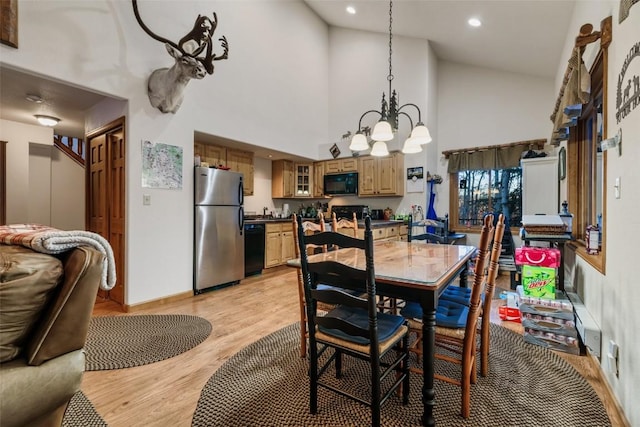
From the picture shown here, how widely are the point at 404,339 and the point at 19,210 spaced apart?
6.01m

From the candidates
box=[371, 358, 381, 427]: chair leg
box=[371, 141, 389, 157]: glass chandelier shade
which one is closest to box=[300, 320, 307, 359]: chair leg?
box=[371, 358, 381, 427]: chair leg

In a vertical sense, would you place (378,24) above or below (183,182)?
above

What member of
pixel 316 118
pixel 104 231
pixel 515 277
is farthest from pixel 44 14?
pixel 515 277

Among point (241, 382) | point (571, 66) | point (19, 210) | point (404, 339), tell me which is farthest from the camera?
point (19, 210)

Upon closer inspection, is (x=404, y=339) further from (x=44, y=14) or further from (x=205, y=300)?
(x=44, y=14)

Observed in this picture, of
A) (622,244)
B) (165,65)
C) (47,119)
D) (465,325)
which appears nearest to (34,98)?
(47,119)

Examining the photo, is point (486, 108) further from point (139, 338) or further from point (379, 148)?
point (139, 338)

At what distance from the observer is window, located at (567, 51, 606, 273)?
2.55m

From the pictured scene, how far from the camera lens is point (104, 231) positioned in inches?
136

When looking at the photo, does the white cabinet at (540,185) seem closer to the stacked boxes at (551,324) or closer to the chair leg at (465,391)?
the stacked boxes at (551,324)

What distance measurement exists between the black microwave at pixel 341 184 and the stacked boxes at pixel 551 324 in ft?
11.6

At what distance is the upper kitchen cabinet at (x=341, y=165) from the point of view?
5.62m

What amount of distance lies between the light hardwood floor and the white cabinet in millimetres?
1873

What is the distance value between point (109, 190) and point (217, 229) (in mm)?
1271
